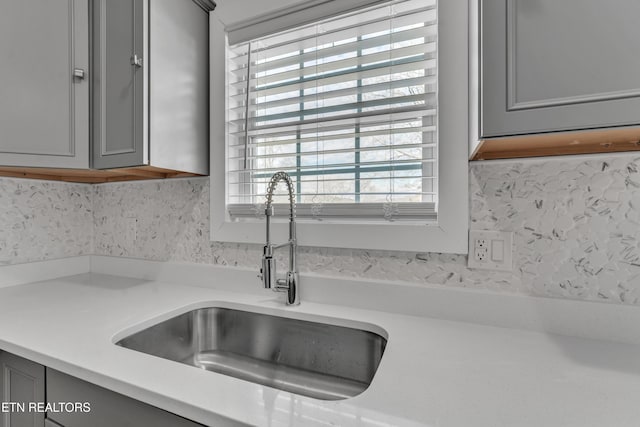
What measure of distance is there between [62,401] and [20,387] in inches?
7.4

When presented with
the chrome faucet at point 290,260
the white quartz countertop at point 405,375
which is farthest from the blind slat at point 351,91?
the white quartz countertop at point 405,375

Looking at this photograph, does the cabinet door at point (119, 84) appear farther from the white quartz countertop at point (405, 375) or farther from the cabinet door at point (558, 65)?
the cabinet door at point (558, 65)

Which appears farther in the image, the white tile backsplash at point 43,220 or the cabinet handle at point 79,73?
the white tile backsplash at point 43,220

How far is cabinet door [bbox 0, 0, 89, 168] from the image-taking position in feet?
3.50

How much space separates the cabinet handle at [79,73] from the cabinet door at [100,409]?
1005mm

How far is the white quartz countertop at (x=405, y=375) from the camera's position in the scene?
0.52 meters

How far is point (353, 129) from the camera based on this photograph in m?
1.17

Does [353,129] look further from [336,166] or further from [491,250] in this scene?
[491,250]

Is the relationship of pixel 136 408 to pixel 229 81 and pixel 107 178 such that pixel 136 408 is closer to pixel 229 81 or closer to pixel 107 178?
pixel 229 81

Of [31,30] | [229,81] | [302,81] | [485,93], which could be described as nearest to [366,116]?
[302,81]

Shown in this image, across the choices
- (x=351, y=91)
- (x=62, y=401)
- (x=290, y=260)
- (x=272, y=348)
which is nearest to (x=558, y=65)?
(x=351, y=91)

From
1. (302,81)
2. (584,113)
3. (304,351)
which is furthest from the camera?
(302,81)

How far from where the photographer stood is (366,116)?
3.70ft

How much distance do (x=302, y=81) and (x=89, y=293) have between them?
120 centimetres
